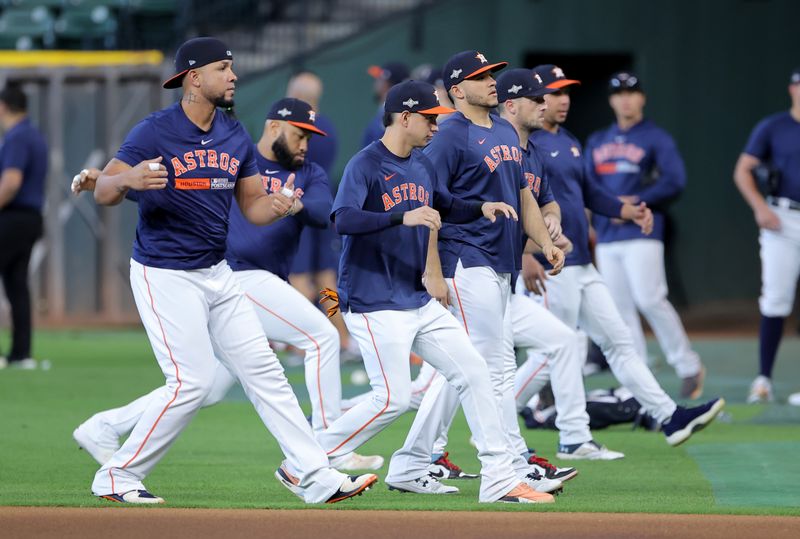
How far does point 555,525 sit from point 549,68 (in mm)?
3536

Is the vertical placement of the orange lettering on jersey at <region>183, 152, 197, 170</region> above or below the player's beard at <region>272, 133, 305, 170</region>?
above

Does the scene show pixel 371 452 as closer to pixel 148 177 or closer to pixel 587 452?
pixel 587 452

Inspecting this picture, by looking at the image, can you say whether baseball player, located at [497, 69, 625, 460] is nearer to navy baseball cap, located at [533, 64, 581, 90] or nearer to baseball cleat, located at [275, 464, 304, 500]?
navy baseball cap, located at [533, 64, 581, 90]

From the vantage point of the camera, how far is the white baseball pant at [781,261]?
1131 cm

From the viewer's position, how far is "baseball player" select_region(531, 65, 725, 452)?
909 cm

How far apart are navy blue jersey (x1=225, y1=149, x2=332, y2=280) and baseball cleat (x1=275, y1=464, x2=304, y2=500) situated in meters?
1.71

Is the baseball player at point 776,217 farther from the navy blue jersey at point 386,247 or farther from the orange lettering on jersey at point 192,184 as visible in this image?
the orange lettering on jersey at point 192,184

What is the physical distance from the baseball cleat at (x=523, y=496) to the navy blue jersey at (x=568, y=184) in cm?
248

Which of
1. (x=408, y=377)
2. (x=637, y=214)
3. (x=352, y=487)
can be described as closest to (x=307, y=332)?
(x=408, y=377)

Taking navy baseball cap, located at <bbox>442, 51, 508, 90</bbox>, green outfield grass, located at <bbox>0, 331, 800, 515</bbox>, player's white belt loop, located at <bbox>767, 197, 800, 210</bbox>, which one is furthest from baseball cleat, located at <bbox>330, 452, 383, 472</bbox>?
player's white belt loop, located at <bbox>767, 197, 800, 210</bbox>

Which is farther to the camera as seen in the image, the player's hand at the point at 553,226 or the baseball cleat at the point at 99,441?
the player's hand at the point at 553,226

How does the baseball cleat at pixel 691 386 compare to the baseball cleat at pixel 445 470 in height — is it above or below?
below

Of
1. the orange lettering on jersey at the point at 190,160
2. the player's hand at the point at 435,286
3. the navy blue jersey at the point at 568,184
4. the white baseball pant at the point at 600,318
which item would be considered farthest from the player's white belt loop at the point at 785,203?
the orange lettering on jersey at the point at 190,160

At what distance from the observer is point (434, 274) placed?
720 centimetres
